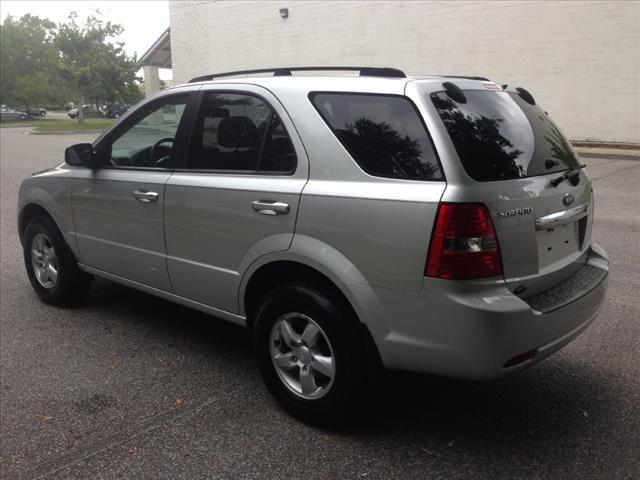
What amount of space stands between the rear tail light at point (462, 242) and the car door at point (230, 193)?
30.8 inches

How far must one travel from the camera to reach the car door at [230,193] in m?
3.07

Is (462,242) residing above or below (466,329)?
above

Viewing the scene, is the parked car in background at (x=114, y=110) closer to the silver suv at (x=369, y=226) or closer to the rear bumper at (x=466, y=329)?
the silver suv at (x=369, y=226)

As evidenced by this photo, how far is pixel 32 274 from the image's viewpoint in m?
5.08

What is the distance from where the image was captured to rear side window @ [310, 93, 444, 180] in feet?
8.70

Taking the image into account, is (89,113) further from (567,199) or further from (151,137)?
(567,199)

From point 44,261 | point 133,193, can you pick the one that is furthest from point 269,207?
point 44,261

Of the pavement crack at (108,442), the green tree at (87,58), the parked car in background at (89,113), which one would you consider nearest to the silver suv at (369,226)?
the pavement crack at (108,442)

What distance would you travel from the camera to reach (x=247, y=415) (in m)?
3.23

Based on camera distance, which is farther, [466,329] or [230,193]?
[230,193]

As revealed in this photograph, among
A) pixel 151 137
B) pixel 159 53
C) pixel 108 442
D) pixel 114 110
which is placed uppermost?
pixel 159 53

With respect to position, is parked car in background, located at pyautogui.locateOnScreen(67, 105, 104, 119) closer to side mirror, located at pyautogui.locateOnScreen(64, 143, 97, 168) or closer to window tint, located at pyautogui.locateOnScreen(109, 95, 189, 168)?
side mirror, located at pyautogui.locateOnScreen(64, 143, 97, 168)

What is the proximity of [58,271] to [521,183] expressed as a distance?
145 inches

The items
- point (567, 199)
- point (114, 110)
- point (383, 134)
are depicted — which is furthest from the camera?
point (114, 110)
